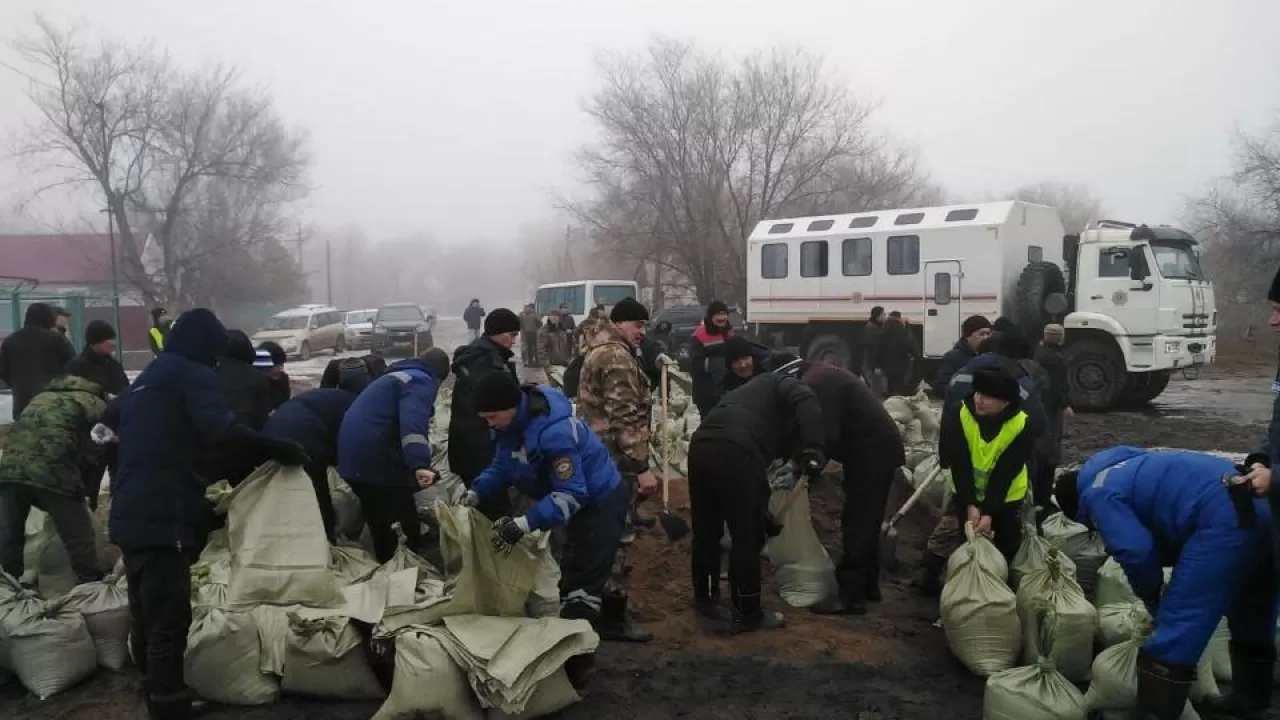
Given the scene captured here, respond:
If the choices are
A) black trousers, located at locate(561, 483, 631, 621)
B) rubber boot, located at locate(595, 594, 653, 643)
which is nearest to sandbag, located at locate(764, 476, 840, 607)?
rubber boot, located at locate(595, 594, 653, 643)

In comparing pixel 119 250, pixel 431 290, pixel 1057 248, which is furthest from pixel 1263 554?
pixel 431 290

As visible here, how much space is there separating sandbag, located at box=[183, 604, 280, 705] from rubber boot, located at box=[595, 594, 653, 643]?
1.50 meters

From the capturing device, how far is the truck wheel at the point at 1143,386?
489 inches

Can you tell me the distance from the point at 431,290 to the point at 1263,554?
108m

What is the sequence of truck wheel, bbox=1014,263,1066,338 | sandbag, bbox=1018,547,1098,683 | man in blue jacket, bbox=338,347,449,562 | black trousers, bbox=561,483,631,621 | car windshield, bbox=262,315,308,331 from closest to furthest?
sandbag, bbox=1018,547,1098,683 < black trousers, bbox=561,483,631,621 < man in blue jacket, bbox=338,347,449,562 < truck wheel, bbox=1014,263,1066,338 < car windshield, bbox=262,315,308,331

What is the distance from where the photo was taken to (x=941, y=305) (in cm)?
1380

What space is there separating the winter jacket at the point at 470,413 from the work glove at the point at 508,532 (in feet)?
4.70

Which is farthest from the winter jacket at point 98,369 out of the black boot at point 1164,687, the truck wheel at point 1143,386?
the truck wheel at point 1143,386

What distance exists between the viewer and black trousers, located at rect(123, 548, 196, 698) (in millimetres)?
3551

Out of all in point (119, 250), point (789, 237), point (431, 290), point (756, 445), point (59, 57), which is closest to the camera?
point (756, 445)

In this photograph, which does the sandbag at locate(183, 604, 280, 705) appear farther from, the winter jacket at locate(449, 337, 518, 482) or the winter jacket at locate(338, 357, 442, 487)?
the winter jacket at locate(449, 337, 518, 482)

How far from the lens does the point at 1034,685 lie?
135 inches

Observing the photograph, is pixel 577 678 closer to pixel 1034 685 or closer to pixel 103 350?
pixel 1034 685

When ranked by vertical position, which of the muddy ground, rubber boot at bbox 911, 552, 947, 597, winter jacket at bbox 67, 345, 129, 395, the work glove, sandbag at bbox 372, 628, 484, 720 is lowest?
the muddy ground
